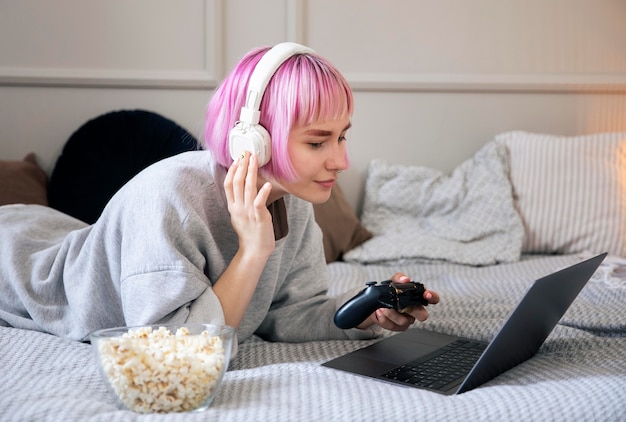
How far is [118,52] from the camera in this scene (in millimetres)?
2428

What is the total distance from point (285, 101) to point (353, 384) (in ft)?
1.35

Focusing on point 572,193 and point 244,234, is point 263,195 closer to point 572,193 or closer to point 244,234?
point 244,234

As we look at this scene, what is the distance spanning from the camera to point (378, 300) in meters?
1.11

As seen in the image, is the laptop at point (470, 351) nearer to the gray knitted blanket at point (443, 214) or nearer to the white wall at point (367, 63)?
the gray knitted blanket at point (443, 214)

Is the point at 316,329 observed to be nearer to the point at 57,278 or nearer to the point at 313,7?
the point at 57,278

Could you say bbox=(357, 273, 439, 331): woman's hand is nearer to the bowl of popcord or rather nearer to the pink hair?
the pink hair

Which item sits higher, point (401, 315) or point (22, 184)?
point (401, 315)

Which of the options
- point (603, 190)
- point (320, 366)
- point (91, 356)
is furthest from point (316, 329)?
point (603, 190)

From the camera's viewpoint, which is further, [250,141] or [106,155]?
[106,155]

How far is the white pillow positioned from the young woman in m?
1.19

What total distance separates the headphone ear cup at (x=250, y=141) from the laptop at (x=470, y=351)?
318 mm

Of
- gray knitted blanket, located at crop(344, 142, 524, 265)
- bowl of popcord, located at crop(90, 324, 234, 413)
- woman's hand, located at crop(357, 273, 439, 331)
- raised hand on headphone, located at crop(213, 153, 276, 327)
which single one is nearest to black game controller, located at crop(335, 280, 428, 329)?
woman's hand, located at crop(357, 273, 439, 331)

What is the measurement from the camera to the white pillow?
7.52 feet

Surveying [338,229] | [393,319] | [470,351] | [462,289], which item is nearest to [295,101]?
[393,319]
